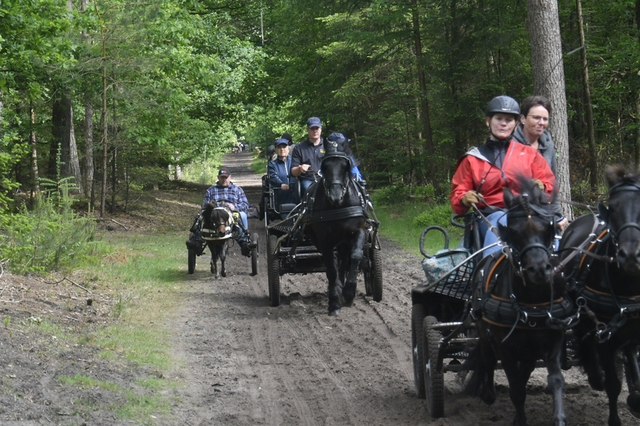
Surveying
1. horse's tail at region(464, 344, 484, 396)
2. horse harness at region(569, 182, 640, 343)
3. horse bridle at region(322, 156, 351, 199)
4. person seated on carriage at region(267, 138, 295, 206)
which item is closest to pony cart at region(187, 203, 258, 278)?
person seated on carriage at region(267, 138, 295, 206)

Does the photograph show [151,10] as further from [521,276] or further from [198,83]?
[521,276]

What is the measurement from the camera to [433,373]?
5504mm

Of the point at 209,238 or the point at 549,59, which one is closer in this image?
the point at 549,59

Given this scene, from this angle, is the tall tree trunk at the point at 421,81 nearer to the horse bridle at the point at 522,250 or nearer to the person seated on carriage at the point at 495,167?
the person seated on carriage at the point at 495,167

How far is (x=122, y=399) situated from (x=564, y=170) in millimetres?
8634

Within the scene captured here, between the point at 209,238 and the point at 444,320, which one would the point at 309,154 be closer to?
the point at 209,238

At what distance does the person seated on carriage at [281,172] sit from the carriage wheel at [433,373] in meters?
6.87

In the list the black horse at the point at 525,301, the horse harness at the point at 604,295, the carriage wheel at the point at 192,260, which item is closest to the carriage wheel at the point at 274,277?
the carriage wheel at the point at 192,260

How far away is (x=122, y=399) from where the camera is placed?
604cm

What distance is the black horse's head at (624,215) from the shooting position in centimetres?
431

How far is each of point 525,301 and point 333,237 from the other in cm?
532

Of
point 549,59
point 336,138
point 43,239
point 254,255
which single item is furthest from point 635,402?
point 254,255

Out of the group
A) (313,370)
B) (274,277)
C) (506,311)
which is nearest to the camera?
(506,311)

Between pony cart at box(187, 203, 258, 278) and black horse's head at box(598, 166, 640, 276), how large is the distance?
9.28 metres
